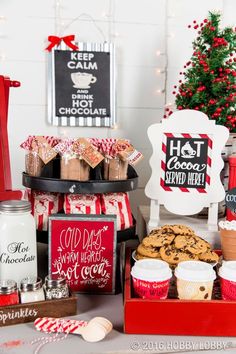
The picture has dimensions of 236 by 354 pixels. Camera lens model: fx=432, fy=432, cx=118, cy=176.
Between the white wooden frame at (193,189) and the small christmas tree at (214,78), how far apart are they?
0.14 meters

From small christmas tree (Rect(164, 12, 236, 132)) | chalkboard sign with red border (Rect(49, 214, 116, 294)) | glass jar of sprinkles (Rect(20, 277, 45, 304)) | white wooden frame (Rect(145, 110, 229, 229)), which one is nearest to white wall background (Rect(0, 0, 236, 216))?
small christmas tree (Rect(164, 12, 236, 132))

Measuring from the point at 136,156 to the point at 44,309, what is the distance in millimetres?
597

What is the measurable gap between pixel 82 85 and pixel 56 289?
1.09 meters

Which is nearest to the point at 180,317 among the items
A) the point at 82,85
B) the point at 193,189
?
the point at 193,189

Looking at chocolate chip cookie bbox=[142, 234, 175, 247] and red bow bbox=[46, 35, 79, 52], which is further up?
red bow bbox=[46, 35, 79, 52]

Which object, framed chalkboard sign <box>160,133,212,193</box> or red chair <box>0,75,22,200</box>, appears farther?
framed chalkboard sign <box>160,133,212,193</box>

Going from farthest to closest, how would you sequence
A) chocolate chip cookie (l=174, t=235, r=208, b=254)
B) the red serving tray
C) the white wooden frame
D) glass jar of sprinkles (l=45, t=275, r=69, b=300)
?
the white wooden frame, chocolate chip cookie (l=174, t=235, r=208, b=254), glass jar of sprinkles (l=45, t=275, r=69, b=300), the red serving tray

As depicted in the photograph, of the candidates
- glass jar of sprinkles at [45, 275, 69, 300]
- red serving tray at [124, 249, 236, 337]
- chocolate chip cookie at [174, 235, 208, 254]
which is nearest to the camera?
red serving tray at [124, 249, 236, 337]

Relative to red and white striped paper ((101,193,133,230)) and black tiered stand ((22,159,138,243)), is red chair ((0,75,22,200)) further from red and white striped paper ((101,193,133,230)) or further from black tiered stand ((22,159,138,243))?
red and white striped paper ((101,193,133,230))

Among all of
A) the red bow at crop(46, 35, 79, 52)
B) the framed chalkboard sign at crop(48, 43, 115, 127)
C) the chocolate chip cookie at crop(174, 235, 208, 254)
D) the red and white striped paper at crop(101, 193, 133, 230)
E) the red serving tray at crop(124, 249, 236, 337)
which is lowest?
the red serving tray at crop(124, 249, 236, 337)

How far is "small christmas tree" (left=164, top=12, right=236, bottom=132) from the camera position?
1.66m

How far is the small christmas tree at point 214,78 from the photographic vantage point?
65.5 inches

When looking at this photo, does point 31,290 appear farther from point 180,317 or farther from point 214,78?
point 214,78

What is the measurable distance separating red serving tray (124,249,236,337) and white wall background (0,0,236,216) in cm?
106
